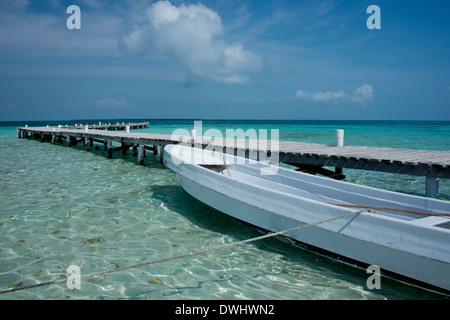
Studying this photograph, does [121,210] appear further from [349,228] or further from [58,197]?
[349,228]

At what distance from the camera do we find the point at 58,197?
344 inches

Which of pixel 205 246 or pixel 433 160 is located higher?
pixel 433 160

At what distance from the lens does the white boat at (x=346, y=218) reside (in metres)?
3.60

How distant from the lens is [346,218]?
4.25 m

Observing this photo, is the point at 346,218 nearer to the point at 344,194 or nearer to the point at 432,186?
the point at 344,194

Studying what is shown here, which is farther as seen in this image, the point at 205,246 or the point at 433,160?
the point at 433,160

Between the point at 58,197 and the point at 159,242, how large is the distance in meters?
4.61

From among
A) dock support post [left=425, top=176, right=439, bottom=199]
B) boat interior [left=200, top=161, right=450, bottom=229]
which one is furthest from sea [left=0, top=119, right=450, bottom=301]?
dock support post [left=425, top=176, right=439, bottom=199]

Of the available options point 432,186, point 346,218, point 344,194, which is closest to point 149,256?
point 346,218

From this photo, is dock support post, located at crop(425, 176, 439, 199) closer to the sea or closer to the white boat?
the white boat

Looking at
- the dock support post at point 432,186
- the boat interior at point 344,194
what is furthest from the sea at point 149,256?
the dock support post at point 432,186

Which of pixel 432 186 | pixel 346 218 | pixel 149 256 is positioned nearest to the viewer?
pixel 346 218
